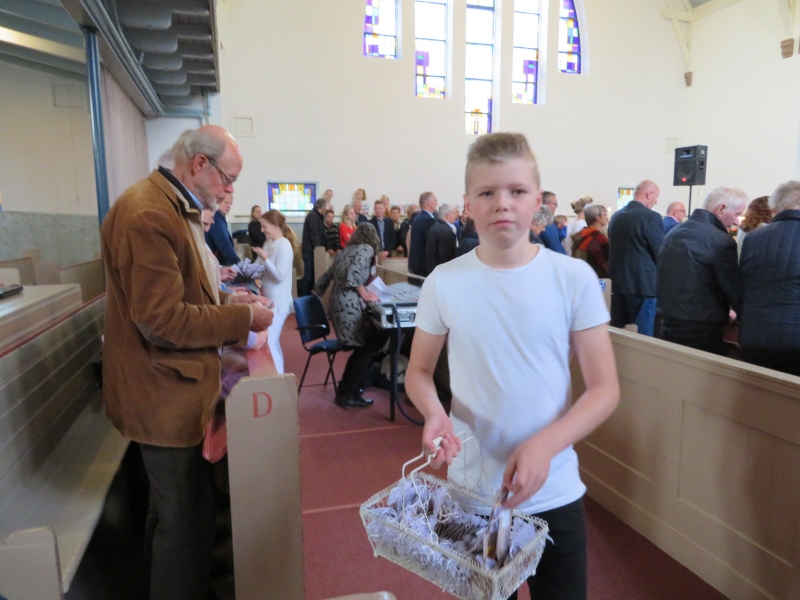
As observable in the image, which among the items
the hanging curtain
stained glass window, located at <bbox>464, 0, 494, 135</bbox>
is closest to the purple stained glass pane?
stained glass window, located at <bbox>464, 0, 494, 135</bbox>

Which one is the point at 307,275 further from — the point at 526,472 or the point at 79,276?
the point at 526,472

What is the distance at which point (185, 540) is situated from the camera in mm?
1681

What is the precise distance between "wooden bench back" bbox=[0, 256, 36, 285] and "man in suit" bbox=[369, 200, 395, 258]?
20.5ft

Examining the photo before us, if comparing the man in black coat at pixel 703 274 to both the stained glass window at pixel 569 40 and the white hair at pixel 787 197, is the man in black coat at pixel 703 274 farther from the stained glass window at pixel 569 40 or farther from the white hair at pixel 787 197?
the stained glass window at pixel 569 40

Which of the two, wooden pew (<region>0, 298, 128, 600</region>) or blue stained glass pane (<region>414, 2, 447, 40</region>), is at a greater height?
blue stained glass pane (<region>414, 2, 447, 40</region>)

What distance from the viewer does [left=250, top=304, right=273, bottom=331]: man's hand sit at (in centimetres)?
175

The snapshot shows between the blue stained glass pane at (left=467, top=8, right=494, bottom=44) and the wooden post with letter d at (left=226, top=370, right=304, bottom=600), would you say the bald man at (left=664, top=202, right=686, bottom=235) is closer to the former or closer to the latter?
the wooden post with letter d at (left=226, top=370, right=304, bottom=600)

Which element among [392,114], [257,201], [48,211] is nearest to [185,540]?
[48,211]

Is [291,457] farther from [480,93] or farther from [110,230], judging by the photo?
[480,93]

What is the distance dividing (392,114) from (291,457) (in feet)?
33.9

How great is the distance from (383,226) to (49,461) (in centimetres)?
770

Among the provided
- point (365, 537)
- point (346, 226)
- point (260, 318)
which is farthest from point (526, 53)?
point (260, 318)

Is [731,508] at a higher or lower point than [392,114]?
lower

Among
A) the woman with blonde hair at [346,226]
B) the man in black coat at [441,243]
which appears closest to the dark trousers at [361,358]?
the man in black coat at [441,243]
